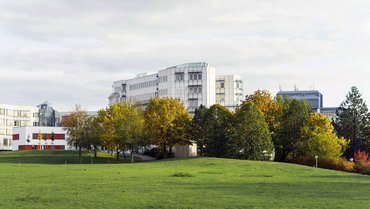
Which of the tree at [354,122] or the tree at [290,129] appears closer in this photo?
the tree at [290,129]

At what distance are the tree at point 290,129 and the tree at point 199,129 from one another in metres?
13.5

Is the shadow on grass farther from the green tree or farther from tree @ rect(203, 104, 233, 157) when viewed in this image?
tree @ rect(203, 104, 233, 157)

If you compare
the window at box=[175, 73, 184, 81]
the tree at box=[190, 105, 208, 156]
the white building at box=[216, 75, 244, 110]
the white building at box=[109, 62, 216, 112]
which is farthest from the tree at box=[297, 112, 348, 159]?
the white building at box=[216, 75, 244, 110]

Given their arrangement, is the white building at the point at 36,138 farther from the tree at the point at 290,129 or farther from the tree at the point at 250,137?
the tree at the point at 250,137

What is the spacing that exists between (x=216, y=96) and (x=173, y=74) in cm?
2058

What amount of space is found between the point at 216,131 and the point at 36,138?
343ft

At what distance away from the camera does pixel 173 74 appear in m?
183

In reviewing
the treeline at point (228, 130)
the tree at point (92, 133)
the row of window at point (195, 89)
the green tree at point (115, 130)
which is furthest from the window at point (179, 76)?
the tree at point (92, 133)

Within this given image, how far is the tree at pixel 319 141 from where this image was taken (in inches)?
3548

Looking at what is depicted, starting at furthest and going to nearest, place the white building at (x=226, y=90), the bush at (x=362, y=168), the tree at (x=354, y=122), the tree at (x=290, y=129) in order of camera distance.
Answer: the white building at (x=226, y=90) < the tree at (x=354, y=122) < the tree at (x=290, y=129) < the bush at (x=362, y=168)

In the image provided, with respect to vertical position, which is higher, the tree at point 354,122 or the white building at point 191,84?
Result: the white building at point 191,84

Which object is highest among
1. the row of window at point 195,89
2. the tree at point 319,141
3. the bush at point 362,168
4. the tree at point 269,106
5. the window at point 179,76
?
the window at point 179,76

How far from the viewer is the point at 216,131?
9156cm

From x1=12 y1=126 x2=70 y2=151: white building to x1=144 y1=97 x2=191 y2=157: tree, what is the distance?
268 ft
